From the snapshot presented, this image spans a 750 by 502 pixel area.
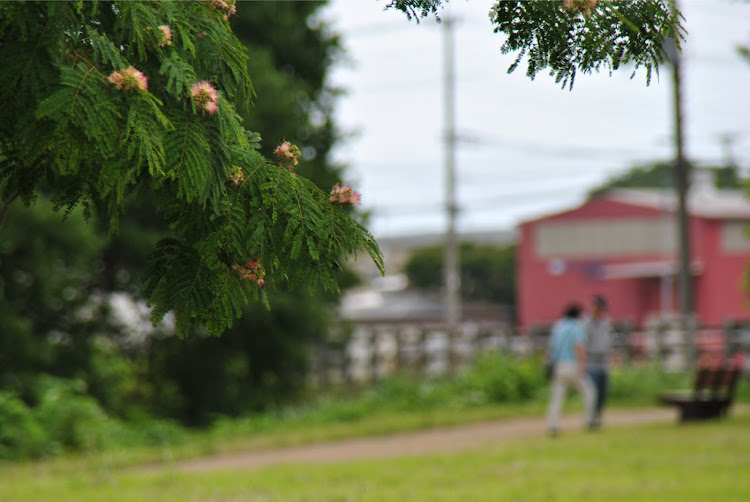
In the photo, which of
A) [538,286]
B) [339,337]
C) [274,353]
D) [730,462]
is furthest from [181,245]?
[538,286]

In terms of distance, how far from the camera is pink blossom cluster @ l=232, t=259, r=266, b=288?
3646 millimetres

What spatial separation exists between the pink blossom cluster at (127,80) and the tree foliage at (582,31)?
3.66 feet

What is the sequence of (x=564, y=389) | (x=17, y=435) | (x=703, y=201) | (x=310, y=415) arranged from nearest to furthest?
(x=17, y=435)
(x=564, y=389)
(x=310, y=415)
(x=703, y=201)

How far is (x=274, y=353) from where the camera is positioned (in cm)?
2175

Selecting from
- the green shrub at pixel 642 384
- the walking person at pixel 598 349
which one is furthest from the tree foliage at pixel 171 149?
the green shrub at pixel 642 384

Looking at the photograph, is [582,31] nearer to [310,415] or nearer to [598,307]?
[598,307]

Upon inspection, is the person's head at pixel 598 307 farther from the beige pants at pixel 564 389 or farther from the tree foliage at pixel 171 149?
the tree foliage at pixel 171 149

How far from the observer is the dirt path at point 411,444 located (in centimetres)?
1327

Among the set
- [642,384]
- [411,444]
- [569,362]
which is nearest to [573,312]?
[569,362]

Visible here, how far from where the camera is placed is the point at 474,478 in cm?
1073

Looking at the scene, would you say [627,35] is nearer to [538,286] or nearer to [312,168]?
[312,168]

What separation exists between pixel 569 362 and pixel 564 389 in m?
0.40

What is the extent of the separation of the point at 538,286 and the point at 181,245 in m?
53.3

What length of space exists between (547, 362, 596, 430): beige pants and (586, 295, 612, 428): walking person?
0.19 meters
